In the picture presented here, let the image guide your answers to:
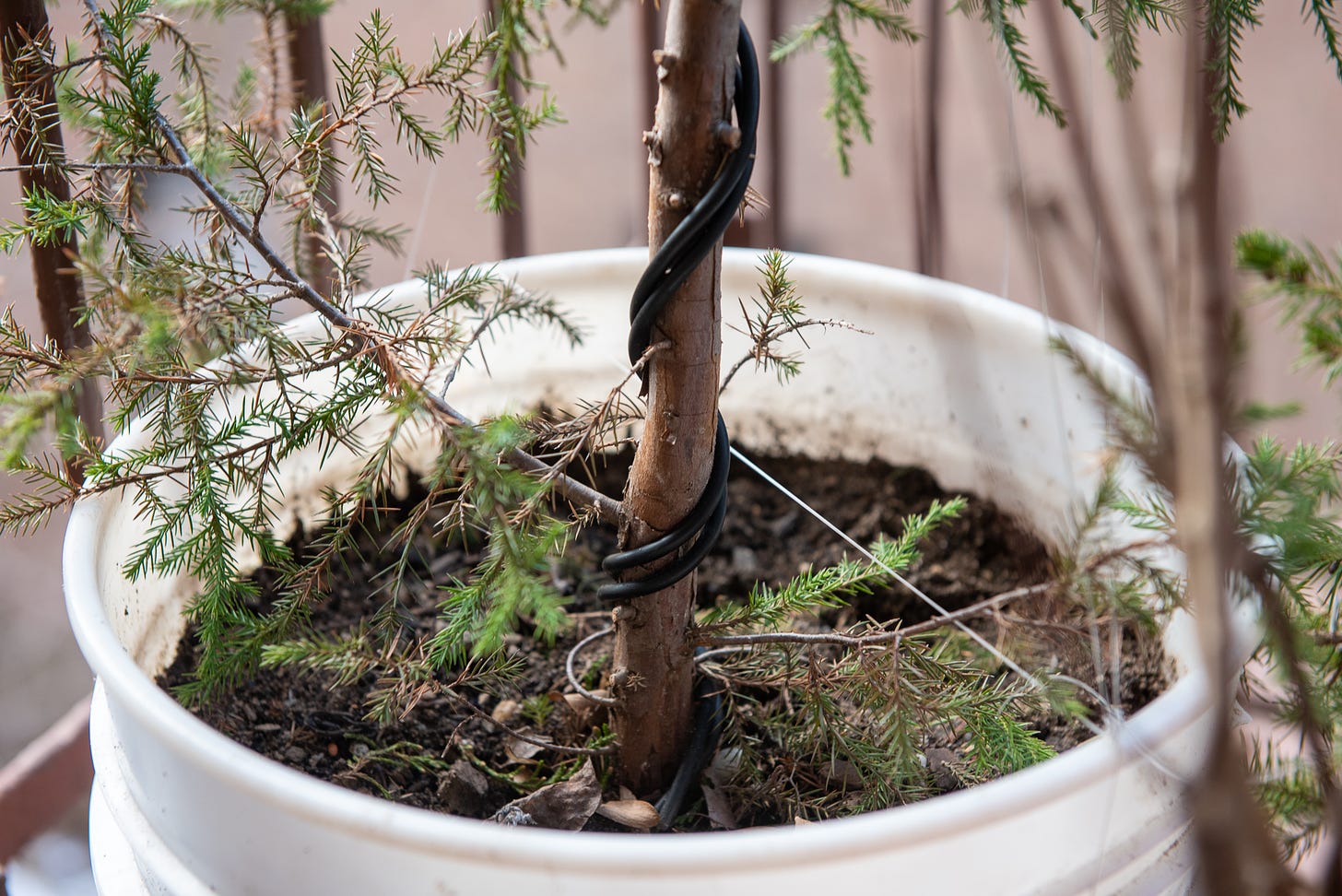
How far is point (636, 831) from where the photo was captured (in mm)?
609

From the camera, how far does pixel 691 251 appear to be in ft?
1.61

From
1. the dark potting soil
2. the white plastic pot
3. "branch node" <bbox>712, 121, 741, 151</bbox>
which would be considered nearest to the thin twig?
the dark potting soil

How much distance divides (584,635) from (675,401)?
11.4 inches

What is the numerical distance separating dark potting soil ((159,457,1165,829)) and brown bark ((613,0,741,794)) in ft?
0.18

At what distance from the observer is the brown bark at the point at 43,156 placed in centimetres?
58

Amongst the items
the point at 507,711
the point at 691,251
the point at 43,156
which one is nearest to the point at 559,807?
the point at 507,711

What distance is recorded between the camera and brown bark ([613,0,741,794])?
1.56 feet

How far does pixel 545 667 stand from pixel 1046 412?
1.24ft

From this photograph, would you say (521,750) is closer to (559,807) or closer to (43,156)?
(559,807)

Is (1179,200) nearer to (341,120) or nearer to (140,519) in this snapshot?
(341,120)

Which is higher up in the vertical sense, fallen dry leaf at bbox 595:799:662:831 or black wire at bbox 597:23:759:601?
black wire at bbox 597:23:759:601

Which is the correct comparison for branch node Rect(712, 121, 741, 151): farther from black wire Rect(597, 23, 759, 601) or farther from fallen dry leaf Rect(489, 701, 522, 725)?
fallen dry leaf Rect(489, 701, 522, 725)

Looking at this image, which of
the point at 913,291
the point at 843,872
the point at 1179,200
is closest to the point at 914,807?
the point at 843,872

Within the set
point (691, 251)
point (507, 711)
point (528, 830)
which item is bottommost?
point (507, 711)
